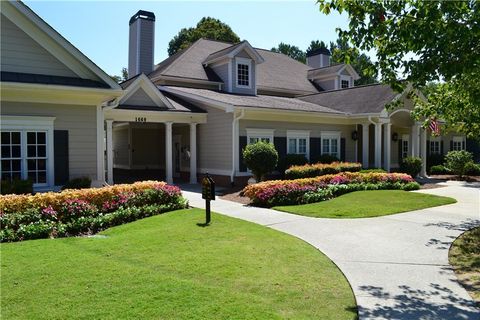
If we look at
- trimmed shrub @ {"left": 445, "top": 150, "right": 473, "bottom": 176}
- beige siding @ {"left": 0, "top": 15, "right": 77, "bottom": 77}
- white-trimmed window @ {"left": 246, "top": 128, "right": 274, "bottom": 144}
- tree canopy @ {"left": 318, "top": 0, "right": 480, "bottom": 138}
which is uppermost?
beige siding @ {"left": 0, "top": 15, "right": 77, "bottom": 77}

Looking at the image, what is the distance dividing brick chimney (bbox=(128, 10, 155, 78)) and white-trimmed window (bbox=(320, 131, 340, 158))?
11020 millimetres

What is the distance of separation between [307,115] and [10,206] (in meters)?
14.0

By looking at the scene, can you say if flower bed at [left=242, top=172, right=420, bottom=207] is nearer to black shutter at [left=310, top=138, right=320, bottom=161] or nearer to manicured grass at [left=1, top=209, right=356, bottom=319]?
black shutter at [left=310, top=138, right=320, bottom=161]

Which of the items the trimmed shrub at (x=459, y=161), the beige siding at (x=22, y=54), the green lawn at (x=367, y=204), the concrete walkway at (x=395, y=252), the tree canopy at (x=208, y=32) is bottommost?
the concrete walkway at (x=395, y=252)

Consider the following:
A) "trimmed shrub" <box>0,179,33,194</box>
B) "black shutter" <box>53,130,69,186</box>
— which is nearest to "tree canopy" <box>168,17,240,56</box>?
"black shutter" <box>53,130,69,186</box>

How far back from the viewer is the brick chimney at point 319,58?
35.9 meters

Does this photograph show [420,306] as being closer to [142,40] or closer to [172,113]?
[172,113]

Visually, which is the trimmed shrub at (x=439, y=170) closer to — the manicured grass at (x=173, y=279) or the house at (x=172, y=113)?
the house at (x=172, y=113)

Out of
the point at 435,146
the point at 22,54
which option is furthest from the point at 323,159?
the point at 22,54

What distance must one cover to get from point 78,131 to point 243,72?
41.8 feet

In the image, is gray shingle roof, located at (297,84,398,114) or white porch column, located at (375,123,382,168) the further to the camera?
gray shingle roof, located at (297,84,398,114)

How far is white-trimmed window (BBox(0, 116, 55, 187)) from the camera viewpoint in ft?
38.2

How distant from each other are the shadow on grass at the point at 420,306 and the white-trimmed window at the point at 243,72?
19078 mm

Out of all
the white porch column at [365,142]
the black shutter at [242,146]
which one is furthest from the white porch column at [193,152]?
the white porch column at [365,142]
